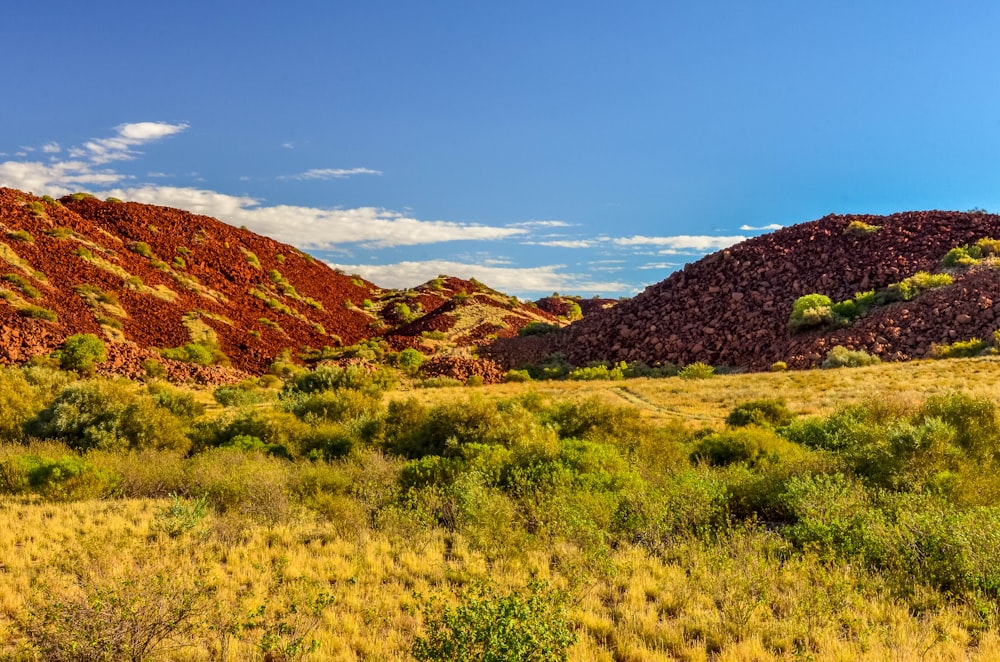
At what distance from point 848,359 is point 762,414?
12.6 m

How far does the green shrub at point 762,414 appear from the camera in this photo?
49.4 ft

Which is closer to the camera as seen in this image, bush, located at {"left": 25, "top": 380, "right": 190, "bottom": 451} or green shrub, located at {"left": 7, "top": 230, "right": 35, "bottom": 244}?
bush, located at {"left": 25, "top": 380, "right": 190, "bottom": 451}

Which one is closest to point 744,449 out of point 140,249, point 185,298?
point 185,298

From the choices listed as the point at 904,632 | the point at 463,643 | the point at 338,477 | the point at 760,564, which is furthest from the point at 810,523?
the point at 338,477

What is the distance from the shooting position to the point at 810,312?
97.9 ft

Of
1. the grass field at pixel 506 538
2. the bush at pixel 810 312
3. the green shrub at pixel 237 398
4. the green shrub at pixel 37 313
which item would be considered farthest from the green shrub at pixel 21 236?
the bush at pixel 810 312

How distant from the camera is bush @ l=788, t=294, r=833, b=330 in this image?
2984cm

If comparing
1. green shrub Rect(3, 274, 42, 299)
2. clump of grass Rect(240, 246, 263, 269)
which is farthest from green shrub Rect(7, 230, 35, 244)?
clump of grass Rect(240, 246, 263, 269)

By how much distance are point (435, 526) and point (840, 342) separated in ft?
84.9

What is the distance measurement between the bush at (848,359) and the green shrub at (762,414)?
35.5 ft

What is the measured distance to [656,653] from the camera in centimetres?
497

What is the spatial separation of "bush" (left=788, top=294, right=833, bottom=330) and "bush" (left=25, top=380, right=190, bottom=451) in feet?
95.1

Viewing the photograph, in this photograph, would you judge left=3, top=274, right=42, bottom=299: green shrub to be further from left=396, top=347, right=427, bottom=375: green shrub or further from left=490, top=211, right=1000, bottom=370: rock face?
left=490, top=211, right=1000, bottom=370: rock face

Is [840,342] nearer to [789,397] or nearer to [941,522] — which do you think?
[789,397]
